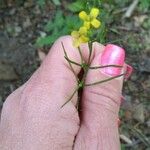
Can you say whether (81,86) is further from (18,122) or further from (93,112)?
(18,122)

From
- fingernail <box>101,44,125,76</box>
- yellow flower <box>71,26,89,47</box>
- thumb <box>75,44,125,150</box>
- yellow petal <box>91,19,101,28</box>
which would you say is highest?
yellow petal <box>91,19,101,28</box>

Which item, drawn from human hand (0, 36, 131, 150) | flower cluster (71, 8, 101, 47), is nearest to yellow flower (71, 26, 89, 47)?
flower cluster (71, 8, 101, 47)

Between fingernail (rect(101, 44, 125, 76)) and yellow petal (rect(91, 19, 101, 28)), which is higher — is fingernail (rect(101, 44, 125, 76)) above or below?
below

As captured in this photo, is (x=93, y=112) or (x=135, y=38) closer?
(x=93, y=112)

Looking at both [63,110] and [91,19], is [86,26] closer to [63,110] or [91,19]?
[91,19]

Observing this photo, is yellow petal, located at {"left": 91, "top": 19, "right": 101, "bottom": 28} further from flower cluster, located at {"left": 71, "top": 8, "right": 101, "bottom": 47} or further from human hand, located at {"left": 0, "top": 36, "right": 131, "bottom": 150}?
human hand, located at {"left": 0, "top": 36, "right": 131, "bottom": 150}

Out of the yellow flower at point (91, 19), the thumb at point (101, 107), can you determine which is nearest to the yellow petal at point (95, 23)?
the yellow flower at point (91, 19)

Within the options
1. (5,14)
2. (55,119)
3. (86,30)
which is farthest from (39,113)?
(5,14)
